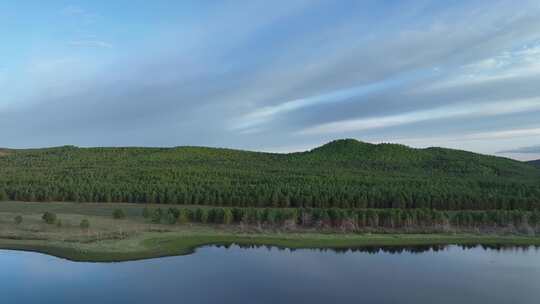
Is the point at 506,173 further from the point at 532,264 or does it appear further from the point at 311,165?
the point at 532,264

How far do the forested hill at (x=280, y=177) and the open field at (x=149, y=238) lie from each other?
1577 centimetres

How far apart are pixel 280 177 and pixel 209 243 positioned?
46340 millimetres

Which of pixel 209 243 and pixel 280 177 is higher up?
pixel 280 177

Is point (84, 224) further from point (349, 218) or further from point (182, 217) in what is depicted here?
point (349, 218)

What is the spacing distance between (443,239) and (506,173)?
252 ft

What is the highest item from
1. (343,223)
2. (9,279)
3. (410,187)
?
(410,187)

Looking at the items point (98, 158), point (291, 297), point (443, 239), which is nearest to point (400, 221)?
point (443, 239)

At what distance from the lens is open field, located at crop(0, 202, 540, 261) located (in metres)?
45.9

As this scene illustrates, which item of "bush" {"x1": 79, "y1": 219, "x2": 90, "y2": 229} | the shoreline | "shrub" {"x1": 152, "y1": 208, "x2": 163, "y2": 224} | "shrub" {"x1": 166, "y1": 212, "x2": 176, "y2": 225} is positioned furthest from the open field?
"shrub" {"x1": 152, "y1": 208, "x2": 163, "y2": 224}

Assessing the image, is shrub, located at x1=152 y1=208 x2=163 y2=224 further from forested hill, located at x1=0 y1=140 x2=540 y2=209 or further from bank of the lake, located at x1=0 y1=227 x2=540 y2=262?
forested hill, located at x1=0 y1=140 x2=540 y2=209

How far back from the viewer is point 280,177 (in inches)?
3814

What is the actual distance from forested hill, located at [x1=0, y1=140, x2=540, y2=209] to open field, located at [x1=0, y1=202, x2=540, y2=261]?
1577cm

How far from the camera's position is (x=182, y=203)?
7606 cm

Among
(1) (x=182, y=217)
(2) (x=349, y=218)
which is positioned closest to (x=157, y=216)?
(1) (x=182, y=217)
